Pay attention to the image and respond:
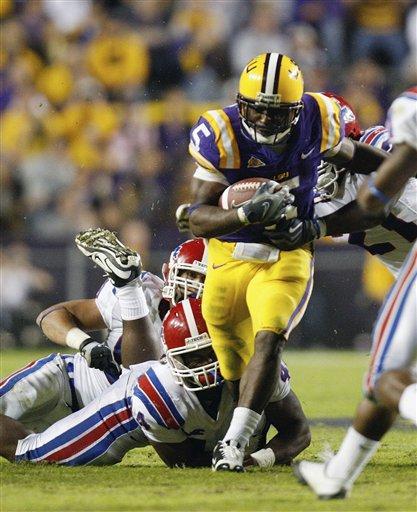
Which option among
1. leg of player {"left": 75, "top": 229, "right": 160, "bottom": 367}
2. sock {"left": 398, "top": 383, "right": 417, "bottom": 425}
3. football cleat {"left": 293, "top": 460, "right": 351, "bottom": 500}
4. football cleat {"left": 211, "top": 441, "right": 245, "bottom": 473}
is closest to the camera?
sock {"left": 398, "top": 383, "right": 417, "bottom": 425}

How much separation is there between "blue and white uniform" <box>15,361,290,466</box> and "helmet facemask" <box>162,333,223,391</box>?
0.04 m

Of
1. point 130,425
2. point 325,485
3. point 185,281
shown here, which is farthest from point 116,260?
point 325,485

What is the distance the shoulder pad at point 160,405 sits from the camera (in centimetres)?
464

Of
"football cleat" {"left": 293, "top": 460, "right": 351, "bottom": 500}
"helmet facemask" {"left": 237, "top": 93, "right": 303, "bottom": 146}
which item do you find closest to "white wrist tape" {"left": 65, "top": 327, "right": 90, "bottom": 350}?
"helmet facemask" {"left": 237, "top": 93, "right": 303, "bottom": 146}

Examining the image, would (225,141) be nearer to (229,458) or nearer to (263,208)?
(263,208)

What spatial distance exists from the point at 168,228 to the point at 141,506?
291 inches

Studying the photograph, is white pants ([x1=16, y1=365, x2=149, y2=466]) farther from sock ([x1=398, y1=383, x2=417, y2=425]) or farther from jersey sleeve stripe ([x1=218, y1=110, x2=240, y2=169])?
sock ([x1=398, y1=383, x2=417, y2=425])

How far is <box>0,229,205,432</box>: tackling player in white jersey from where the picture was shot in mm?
5027

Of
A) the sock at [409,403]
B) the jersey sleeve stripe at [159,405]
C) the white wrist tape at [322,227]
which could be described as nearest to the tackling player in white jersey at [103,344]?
the jersey sleeve stripe at [159,405]

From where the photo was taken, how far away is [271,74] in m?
4.79

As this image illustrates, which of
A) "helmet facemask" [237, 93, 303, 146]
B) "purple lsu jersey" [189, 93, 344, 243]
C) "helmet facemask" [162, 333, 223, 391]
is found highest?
"helmet facemask" [237, 93, 303, 146]

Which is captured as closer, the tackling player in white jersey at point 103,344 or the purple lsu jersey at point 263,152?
the purple lsu jersey at point 263,152

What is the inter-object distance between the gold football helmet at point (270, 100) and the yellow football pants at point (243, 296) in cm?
46

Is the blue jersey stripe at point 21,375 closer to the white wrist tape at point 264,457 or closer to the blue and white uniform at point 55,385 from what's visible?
the blue and white uniform at point 55,385
